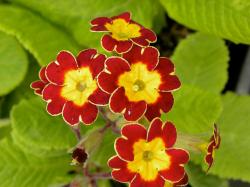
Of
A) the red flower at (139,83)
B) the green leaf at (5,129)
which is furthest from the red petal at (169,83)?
the green leaf at (5,129)

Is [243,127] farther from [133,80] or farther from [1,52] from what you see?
[1,52]

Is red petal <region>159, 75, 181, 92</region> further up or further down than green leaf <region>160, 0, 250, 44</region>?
further up

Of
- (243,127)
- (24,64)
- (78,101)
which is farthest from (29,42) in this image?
(243,127)

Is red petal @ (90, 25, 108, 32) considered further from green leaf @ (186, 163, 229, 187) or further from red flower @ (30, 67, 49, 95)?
green leaf @ (186, 163, 229, 187)

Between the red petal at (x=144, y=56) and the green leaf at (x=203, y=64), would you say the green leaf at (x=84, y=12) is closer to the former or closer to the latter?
the green leaf at (x=203, y=64)

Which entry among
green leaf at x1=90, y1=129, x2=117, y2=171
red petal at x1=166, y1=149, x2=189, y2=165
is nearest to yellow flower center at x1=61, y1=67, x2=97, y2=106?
red petal at x1=166, y1=149, x2=189, y2=165

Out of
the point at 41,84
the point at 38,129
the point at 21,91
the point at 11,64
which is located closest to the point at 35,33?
the point at 11,64
